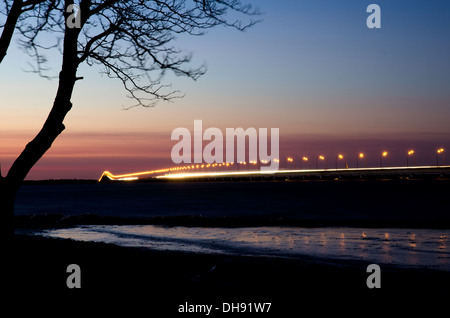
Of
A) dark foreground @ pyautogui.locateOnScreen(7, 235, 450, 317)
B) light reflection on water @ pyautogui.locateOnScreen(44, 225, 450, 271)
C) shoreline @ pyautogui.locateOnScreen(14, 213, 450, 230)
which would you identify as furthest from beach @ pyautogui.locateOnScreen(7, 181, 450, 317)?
shoreline @ pyautogui.locateOnScreen(14, 213, 450, 230)

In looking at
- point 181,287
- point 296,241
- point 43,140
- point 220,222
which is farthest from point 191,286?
point 220,222

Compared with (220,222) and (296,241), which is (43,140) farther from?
(220,222)

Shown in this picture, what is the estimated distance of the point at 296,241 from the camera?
57.8ft

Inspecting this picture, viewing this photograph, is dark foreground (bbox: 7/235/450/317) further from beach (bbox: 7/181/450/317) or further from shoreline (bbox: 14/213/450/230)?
shoreline (bbox: 14/213/450/230)

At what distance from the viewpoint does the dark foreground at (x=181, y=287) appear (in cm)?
563

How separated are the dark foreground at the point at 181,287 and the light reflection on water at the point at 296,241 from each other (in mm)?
4476

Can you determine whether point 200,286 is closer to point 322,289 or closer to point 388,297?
point 322,289

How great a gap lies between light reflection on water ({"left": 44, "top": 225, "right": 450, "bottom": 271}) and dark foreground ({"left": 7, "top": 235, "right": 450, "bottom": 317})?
14.7 feet

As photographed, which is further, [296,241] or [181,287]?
[296,241]

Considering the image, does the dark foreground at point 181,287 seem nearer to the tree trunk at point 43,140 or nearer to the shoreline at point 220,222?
the tree trunk at point 43,140

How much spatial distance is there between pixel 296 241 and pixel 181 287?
1158cm

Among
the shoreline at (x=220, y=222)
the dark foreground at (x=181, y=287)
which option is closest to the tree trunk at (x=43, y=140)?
the dark foreground at (x=181, y=287)
